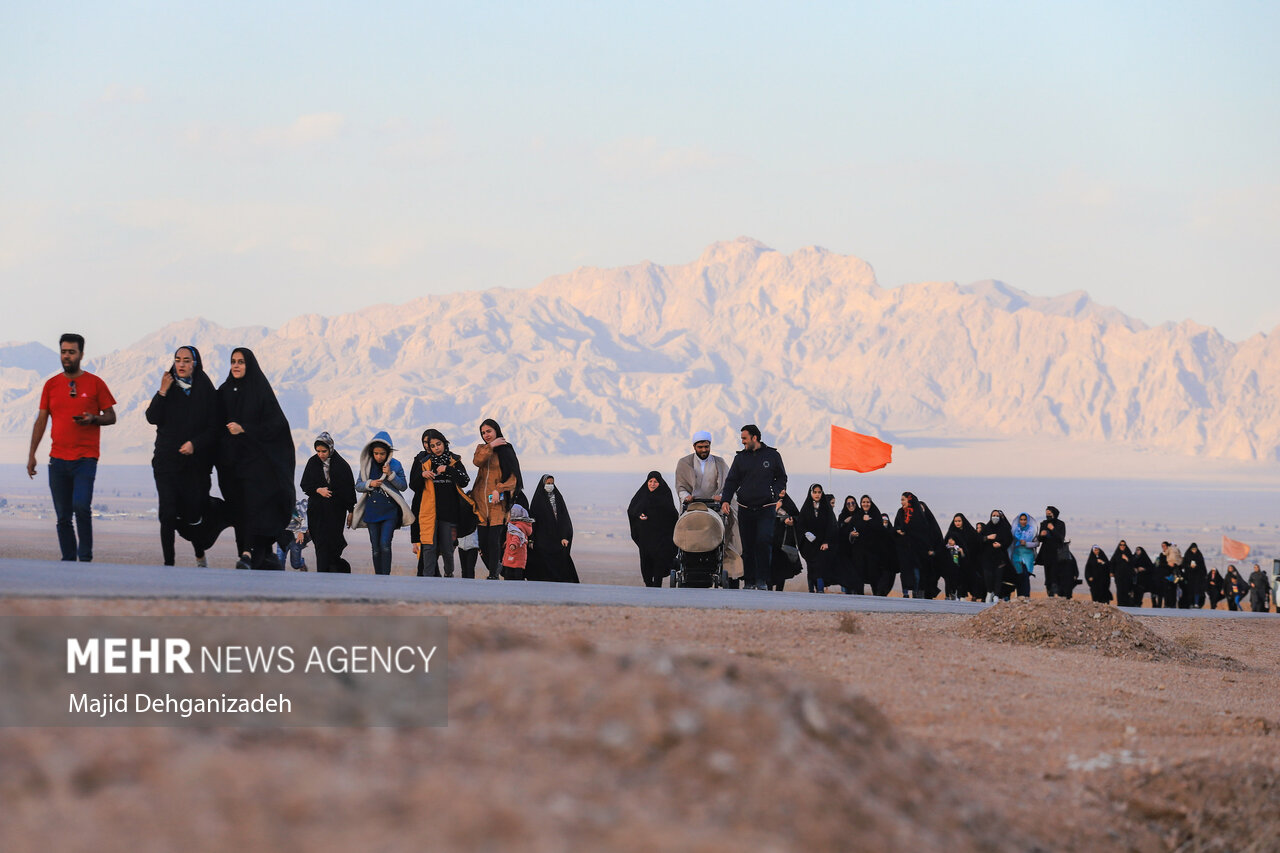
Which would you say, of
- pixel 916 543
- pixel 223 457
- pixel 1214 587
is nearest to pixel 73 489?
pixel 223 457

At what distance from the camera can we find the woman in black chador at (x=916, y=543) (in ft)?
70.5

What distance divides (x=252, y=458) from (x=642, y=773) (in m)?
8.21

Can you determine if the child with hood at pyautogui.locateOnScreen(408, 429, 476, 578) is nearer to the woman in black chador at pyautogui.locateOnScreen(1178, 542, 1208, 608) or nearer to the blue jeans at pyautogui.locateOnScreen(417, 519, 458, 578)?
the blue jeans at pyautogui.locateOnScreen(417, 519, 458, 578)

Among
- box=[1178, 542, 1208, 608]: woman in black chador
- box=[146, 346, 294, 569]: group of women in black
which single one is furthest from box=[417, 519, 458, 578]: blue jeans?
box=[1178, 542, 1208, 608]: woman in black chador

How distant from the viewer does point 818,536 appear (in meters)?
21.0

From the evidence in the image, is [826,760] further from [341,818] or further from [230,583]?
[230,583]

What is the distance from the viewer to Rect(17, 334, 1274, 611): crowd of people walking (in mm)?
11086

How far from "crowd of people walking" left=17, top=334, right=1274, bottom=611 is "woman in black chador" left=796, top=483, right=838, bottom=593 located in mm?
28

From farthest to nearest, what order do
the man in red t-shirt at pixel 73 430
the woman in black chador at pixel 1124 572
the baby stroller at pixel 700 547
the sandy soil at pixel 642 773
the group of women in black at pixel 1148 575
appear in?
the woman in black chador at pixel 1124 572, the group of women in black at pixel 1148 575, the baby stroller at pixel 700 547, the man in red t-shirt at pixel 73 430, the sandy soil at pixel 642 773

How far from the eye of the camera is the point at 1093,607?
13.0 m

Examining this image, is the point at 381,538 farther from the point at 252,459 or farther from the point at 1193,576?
the point at 1193,576

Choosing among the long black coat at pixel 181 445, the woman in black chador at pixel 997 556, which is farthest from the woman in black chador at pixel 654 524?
the woman in black chador at pixel 997 556

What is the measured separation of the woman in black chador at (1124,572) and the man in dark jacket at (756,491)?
1754cm

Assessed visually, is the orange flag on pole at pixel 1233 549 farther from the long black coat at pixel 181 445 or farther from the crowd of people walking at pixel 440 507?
the long black coat at pixel 181 445
